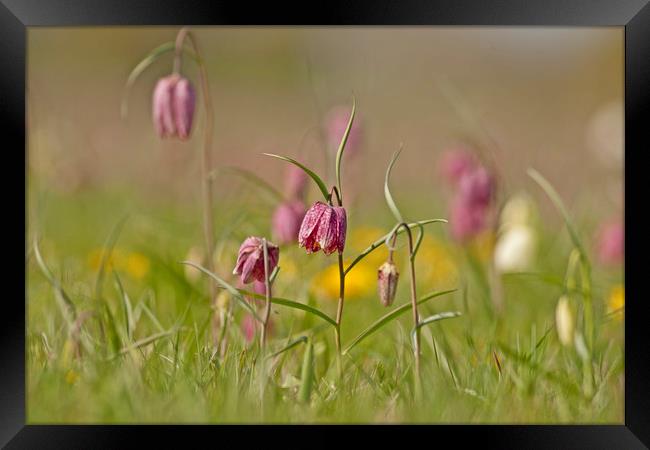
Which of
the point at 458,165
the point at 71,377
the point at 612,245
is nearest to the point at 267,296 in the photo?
the point at 71,377

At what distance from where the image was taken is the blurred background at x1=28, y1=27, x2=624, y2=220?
4926 millimetres

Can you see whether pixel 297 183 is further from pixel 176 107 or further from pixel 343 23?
pixel 343 23

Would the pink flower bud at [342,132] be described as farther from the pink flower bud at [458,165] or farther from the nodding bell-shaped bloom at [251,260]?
the nodding bell-shaped bloom at [251,260]

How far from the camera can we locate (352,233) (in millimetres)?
3570

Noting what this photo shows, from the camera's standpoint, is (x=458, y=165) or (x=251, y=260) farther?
(x=458, y=165)

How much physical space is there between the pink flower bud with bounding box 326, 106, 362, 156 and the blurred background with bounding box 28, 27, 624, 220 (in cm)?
84

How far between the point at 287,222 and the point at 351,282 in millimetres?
732

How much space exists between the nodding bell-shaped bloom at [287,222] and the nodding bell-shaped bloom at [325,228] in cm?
51

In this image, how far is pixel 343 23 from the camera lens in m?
1.53

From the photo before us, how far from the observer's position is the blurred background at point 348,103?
4.93 metres

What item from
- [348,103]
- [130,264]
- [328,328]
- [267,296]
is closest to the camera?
[267,296]

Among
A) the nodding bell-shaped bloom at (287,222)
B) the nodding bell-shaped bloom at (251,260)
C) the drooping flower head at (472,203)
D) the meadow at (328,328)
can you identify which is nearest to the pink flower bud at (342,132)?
the meadow at (328,328)

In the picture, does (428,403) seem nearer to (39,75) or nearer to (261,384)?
(261,384)

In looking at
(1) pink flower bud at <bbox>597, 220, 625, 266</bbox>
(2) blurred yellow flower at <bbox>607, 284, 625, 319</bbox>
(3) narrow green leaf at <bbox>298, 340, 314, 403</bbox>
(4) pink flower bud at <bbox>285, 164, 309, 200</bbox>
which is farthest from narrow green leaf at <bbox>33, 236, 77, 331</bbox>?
(1) pink flower bud at <bbox>597, 220, 625, 266</bbox>
